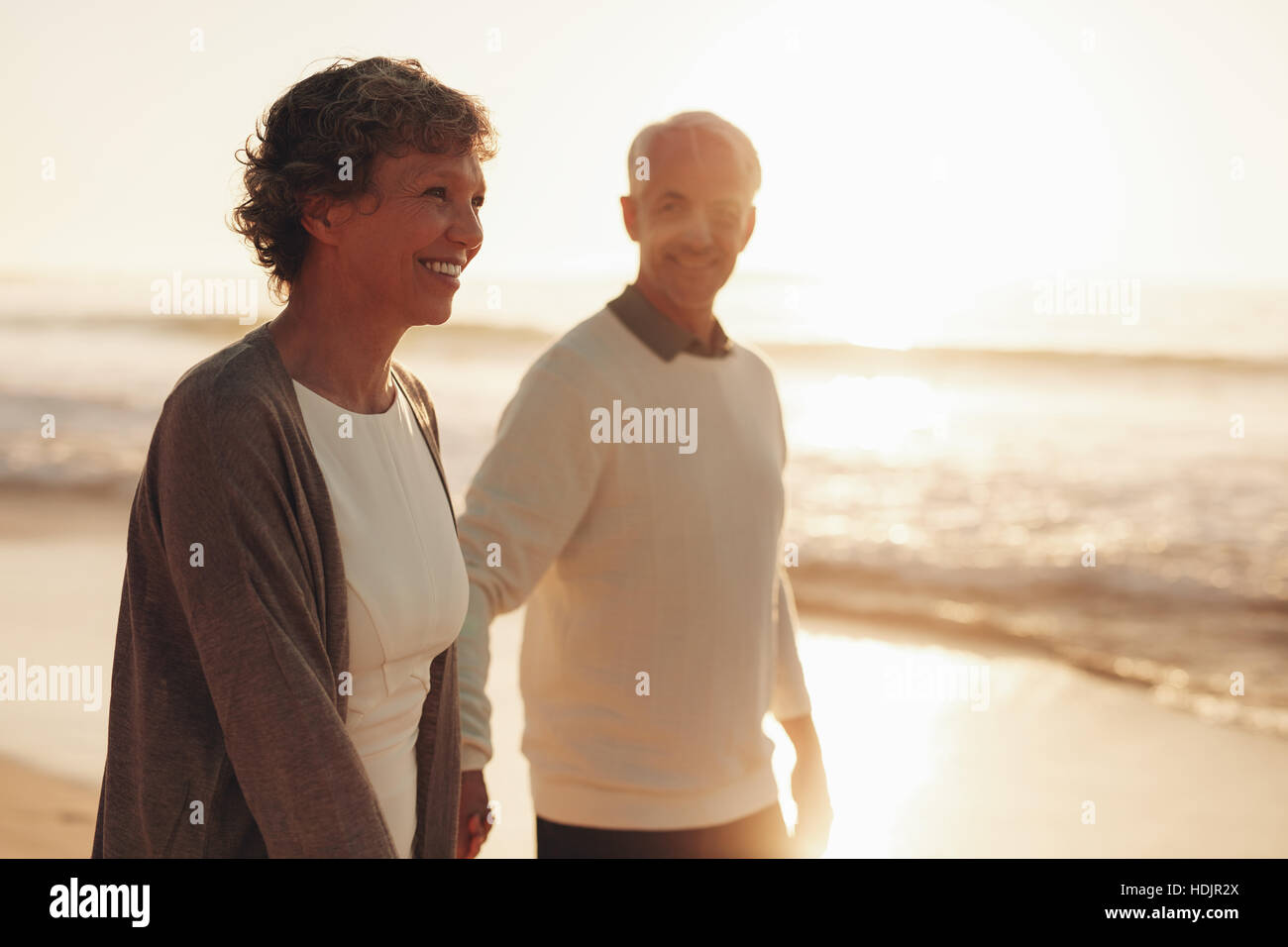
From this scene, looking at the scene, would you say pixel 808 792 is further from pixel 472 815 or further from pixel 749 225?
pixel 749 225

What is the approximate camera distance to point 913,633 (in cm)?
630

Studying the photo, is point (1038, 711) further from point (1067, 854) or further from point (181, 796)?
point (181, 796)

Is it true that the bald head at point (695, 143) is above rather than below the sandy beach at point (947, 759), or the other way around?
above

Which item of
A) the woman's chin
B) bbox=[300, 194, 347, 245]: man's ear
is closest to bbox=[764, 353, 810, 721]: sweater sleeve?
the woman's chin

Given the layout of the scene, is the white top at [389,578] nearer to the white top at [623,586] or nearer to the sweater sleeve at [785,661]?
the white top at [623,586]

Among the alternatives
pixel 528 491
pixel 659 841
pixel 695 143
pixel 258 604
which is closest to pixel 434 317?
pixel 258 604

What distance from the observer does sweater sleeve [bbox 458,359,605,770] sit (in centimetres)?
198

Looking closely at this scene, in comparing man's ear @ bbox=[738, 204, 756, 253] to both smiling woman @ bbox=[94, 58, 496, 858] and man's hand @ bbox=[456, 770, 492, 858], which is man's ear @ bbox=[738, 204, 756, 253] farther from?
man's hand @ bbox=[456, 770, 492, 858]

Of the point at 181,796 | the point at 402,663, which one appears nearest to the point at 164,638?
the point at 181,796

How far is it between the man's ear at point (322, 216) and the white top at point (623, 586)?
0.69 meters

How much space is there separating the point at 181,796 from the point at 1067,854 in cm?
336

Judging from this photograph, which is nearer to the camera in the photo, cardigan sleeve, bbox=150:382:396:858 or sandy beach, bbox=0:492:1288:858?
cardigan sleeve, bbox=150:382:396:858

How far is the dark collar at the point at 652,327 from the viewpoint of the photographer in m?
2.18

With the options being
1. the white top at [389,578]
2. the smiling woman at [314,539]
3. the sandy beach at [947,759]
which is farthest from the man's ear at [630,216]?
the sandy beach at [947,759]
